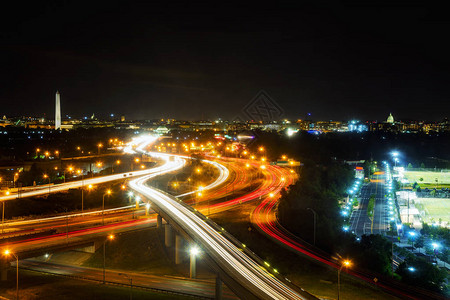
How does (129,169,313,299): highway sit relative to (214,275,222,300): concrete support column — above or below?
above

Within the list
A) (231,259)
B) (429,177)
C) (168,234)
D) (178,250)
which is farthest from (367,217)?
(429,177)

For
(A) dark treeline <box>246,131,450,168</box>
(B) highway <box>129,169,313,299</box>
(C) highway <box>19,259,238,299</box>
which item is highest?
(A) dark treeline <box>246,131,450,168</box>

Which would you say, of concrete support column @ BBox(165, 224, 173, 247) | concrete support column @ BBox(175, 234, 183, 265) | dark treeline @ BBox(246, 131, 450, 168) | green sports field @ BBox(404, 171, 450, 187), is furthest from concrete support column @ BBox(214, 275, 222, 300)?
dark treeline @ BBox(246, 131, 450, 168)

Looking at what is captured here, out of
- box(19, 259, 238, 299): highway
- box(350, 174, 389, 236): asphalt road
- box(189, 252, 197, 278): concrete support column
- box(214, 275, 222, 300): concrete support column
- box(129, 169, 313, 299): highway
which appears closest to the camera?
box(129, 169, 313, 299): highway

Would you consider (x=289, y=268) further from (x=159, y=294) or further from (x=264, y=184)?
(x=264, y=184)

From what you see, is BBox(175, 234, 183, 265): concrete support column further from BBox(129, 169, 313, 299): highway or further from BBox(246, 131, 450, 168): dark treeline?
BBox(246, 131, 450, 168): dark treeline

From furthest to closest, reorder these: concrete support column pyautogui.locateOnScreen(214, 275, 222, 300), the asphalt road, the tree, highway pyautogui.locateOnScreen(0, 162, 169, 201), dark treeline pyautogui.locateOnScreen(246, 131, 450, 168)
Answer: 1. dark treeline pyautogui.locateOnScreen(246, 131, 450, 168)
2. highway pyautogui.locateOnScreen(0, 162, 169, 201)
3. the asphalt road
4. the tree
5. concrete support column pyautogui.locateOnScreen(214, 275, 222, 300)

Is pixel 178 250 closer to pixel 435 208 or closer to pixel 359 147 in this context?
pixel 435 208
